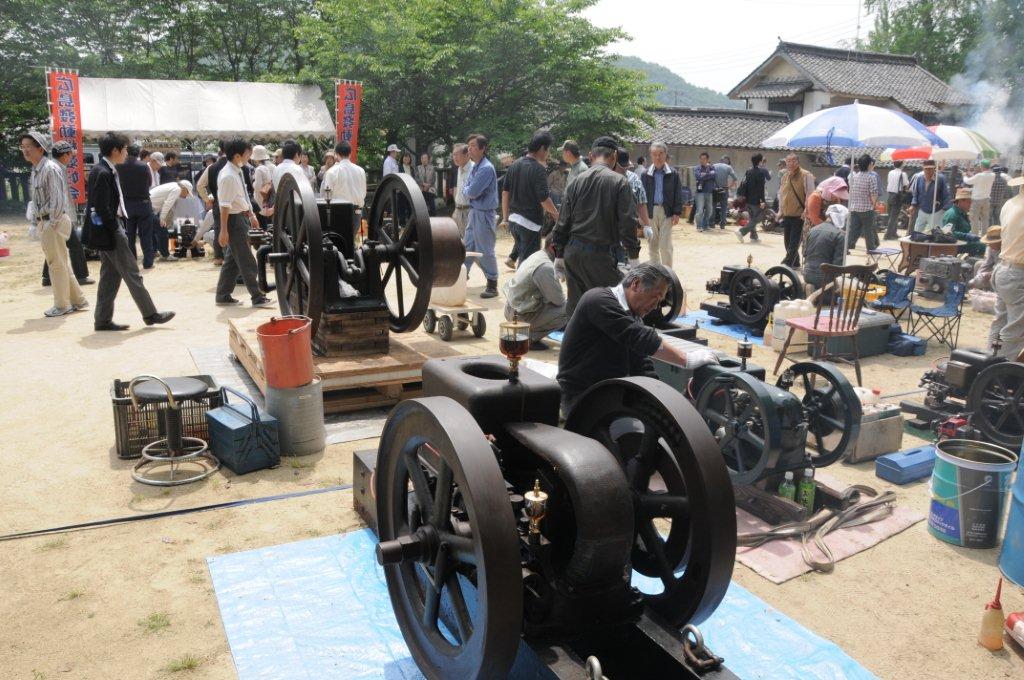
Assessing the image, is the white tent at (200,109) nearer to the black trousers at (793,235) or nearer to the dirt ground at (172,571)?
the black trousers at (793,235)

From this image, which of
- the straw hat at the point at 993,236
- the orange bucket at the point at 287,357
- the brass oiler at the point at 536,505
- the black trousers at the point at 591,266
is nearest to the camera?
the brass oiler at the point at 536,505

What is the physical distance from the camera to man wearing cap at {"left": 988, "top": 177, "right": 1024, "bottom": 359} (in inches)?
242

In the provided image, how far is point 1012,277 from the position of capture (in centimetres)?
628

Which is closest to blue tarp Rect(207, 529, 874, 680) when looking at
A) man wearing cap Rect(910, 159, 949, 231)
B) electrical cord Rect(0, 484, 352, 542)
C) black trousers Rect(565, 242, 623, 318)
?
electrical cord Rect(0, 484, 352, 542)

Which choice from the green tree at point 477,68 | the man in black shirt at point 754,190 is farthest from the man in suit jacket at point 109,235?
the man in black shirt at point 754,190

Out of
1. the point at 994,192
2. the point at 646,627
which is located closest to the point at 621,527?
the point at 646,627

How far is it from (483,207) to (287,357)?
504 centimetres

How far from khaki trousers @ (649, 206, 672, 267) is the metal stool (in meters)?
6.92

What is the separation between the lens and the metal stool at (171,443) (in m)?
4.75

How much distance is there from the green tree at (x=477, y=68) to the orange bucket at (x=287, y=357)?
15.0m

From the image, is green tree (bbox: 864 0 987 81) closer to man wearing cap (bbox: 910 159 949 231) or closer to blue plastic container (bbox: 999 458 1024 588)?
man wearing cap (bbox: 910 159 949 231)

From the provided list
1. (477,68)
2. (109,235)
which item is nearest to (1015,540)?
(109,235)

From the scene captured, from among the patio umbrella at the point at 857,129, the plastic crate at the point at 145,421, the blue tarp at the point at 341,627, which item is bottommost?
the blue tarp at the point at 341,627

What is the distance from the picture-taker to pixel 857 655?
3330mm
